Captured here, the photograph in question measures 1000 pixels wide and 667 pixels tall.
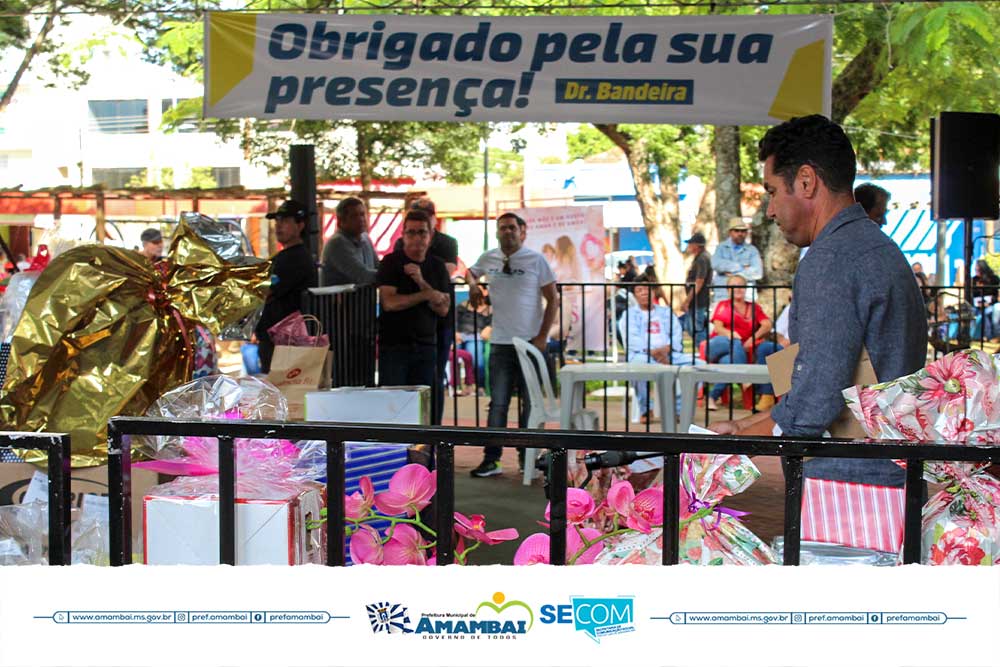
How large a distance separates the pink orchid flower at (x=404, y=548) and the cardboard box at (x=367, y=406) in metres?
1.41

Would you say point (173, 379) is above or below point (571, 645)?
above

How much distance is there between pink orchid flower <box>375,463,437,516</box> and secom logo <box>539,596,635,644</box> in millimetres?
577

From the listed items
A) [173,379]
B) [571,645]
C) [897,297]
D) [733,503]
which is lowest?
[733,503]

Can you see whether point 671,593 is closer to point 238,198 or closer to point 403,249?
point 403,249

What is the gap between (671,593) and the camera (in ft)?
6.05

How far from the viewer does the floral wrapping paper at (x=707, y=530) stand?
2094mm

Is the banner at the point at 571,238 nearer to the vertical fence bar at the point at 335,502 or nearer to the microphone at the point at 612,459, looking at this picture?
the microphone at the point at 612,459

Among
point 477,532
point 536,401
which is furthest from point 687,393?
point 477,532

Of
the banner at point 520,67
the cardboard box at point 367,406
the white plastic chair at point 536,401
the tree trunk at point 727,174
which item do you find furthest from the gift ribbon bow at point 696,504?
the tree trunk at point 727,174

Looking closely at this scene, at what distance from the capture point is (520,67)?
6691 mm

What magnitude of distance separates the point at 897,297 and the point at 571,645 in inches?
48.7

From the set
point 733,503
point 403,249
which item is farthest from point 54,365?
point 403,249

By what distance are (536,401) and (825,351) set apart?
16.3 ft

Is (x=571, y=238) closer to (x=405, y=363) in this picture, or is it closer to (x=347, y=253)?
(x=347, y=253)
